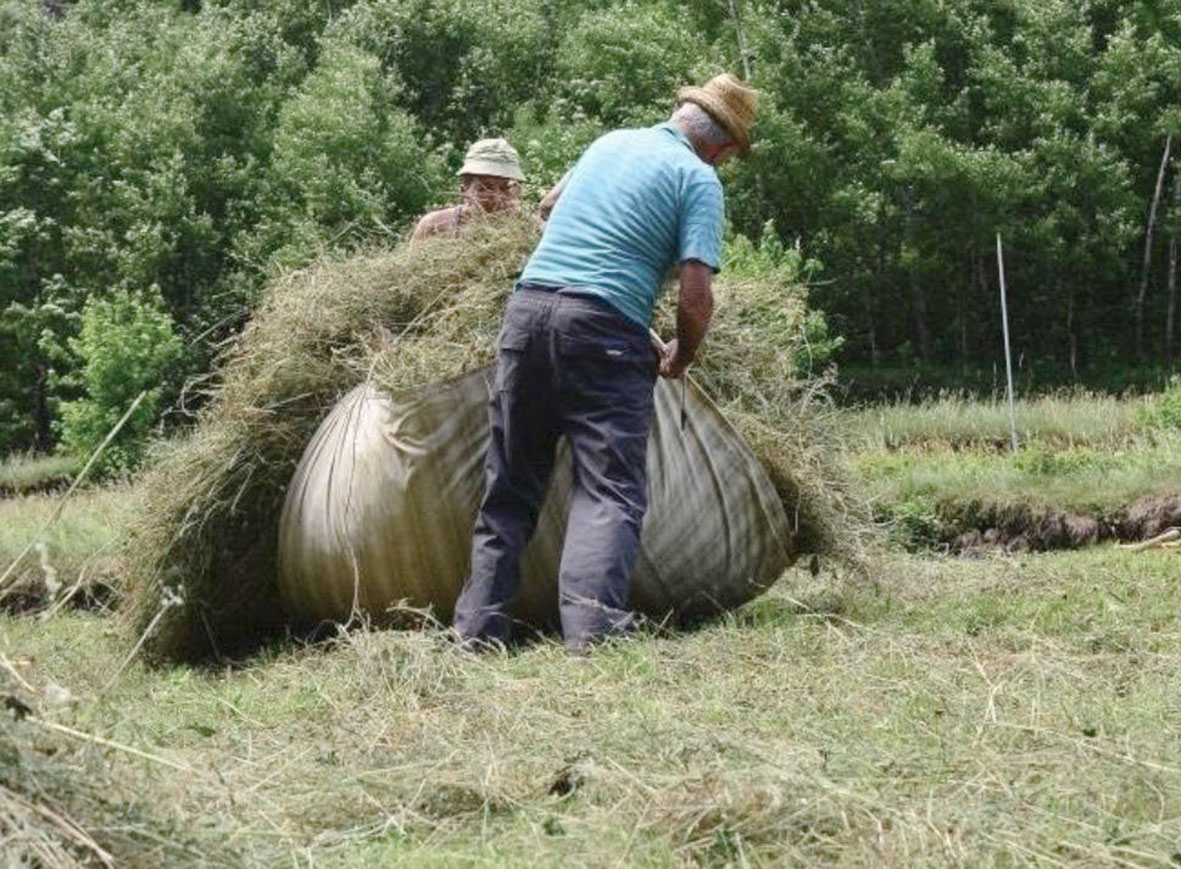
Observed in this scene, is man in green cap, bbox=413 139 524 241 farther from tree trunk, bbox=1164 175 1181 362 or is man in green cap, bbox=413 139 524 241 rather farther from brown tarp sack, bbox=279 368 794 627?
tree trunk, bbox=1164 175 1181 362

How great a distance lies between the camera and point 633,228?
6281 mm

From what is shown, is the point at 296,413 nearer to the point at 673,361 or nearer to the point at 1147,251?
the point at 673,361

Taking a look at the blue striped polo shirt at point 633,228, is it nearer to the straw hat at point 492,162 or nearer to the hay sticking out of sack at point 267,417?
the hay sticking out of sack at point 267,417

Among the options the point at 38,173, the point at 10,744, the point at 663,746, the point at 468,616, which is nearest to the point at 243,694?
the point at 468,616

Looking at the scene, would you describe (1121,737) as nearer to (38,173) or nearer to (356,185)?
(356,185)

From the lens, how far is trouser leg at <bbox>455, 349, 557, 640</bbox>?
6164 mm

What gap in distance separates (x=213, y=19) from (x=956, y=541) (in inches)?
1349

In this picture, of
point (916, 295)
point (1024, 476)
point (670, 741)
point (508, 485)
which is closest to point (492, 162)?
point (508, 485)

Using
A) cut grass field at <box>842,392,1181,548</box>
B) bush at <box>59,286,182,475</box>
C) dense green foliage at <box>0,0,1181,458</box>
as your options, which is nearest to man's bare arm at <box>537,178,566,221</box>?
cut grass field at <box>842,392,1181,548</box>

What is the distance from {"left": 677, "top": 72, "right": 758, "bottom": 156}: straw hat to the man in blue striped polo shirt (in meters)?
0.04

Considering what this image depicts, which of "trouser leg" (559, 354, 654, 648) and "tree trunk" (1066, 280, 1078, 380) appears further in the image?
"tree trunk" (1066, 280, 1078, 380)

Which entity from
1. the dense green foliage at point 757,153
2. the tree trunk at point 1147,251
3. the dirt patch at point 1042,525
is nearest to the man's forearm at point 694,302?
the dirt patch at point 1042,525

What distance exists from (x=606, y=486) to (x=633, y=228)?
82 centimetres

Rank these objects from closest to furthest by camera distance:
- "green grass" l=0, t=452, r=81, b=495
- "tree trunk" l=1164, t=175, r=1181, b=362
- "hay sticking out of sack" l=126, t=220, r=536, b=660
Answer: "hay sticking out of sack" l=126, t=220, r=536, b=660, "green grass" l=0, t=452, r=81, b=495, "tree trunk" l=1164, t=175, r=1181, b=362
